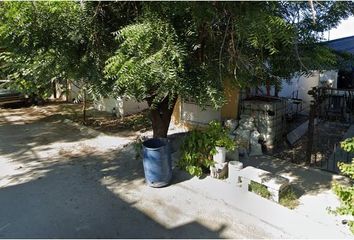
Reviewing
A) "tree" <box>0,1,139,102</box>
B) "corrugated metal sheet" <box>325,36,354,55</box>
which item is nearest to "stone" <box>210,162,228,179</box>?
"tree" <box>0,1,139,102</box>

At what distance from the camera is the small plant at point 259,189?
5407mm

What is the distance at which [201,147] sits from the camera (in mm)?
6379

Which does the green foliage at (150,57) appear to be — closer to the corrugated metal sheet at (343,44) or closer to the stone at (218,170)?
the stone at (218,170)

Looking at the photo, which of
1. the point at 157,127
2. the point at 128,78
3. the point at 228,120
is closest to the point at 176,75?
the point at 128,78

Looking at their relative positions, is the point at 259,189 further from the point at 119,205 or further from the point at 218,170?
the point at 119,205

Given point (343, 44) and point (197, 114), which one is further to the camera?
point (343, 44)

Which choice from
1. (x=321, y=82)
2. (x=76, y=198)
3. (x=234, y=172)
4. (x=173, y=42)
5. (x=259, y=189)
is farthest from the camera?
(x=321, y=82)

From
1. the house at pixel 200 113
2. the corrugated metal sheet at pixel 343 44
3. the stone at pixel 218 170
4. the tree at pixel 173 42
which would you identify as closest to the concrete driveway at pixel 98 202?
the stone at pixel 218 170

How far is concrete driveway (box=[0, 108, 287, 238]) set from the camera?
15.4 ft

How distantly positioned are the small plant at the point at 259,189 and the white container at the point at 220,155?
0.81 metres

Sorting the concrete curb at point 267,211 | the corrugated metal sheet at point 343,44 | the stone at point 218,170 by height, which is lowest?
the concrete curb at point 267,211

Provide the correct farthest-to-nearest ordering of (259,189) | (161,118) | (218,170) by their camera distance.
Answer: (161,118) → (218,170) → (259,189)

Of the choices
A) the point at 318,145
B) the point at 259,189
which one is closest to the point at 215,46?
the point at 259,189

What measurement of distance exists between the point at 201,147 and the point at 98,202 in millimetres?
2167
